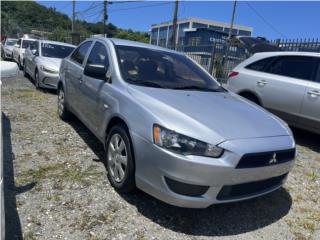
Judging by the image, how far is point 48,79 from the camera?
8656 millimetres

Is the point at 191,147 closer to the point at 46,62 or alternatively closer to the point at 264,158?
the point at 264,158

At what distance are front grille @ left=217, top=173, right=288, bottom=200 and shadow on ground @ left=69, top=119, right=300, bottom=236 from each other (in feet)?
1.22

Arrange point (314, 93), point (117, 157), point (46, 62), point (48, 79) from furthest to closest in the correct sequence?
point (46, 62) < point (48, 79) < point (314, 93) < point (117, 157)

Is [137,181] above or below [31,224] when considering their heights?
above

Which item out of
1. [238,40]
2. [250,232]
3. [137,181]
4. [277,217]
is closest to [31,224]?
[137,181]

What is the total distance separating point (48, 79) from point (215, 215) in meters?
6.70

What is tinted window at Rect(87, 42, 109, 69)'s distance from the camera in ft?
14.1

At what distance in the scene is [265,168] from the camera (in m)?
2.98

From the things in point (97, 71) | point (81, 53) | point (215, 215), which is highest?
point (81, 53)

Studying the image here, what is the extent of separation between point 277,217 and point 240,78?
4.00m

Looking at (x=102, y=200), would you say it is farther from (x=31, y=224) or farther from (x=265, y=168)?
(x=265, y=168)

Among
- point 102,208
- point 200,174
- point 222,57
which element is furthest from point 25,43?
point 200,174

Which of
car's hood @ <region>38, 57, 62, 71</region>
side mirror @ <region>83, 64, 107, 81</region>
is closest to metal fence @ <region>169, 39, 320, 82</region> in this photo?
car's hood @ <region>38, 57, 62, 71</region>

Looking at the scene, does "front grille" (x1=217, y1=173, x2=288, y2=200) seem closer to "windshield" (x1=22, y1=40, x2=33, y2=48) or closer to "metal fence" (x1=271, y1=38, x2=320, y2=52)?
"metal fence" (x1=271, y1=38, x2=320, y2=52)
